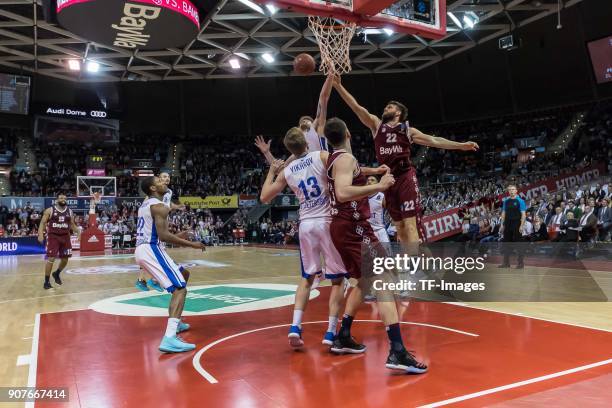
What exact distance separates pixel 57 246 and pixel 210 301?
4.00 m

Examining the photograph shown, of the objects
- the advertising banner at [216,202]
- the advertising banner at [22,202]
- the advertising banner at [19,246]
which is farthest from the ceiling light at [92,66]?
the advertising banner at [19,246]

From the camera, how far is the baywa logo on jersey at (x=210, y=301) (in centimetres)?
623

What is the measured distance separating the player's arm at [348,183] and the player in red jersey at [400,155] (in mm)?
1451

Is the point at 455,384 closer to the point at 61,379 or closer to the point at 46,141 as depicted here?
the point at 61,379

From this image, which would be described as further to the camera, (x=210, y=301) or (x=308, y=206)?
(x=210, y=301)

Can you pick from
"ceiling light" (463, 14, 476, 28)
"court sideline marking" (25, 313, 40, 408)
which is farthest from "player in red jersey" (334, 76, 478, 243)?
"ceiling light" (463, 14, 476, 28)

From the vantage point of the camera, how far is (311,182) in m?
4.23

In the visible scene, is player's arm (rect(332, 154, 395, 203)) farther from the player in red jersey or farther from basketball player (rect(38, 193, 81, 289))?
basketball player (rect(38, 193, 81, 289))

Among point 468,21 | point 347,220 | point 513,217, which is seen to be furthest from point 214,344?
point 468,21

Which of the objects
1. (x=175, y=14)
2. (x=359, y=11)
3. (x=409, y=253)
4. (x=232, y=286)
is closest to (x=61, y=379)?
(x=409, y=253)

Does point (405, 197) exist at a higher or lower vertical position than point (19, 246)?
higher

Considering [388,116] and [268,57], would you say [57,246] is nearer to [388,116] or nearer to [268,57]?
[388,116]

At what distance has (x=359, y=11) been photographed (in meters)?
7.55

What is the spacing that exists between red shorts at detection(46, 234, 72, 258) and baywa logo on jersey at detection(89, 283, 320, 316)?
2305mm
